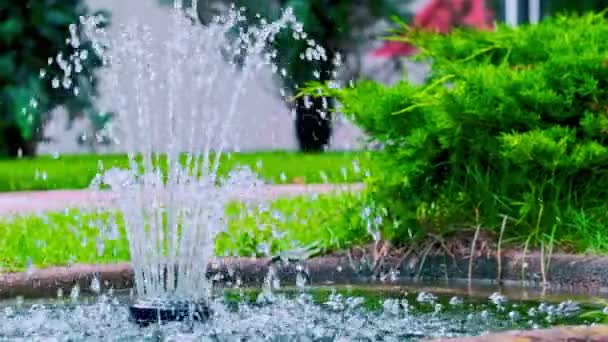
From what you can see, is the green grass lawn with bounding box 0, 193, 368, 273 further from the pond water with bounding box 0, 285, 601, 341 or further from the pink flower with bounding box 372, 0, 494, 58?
the pink flower with bounding box 372, 0, 494, 58

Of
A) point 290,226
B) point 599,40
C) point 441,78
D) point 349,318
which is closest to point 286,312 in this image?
point 349,318

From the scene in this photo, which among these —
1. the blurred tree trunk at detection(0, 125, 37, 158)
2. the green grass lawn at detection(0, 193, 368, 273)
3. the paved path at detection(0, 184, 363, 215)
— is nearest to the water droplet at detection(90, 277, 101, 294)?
the green grass lawn at detection(0, 193, 368, 273)

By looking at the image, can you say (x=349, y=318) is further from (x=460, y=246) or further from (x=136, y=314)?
(x=460, y=246)

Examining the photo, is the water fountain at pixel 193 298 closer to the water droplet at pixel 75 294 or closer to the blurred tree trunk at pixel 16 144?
the water droplet at pixel 75 294

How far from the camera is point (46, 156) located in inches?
561

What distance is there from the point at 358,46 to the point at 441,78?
9.58m

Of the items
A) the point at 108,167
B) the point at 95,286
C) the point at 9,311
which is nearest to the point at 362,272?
the point at 95,286

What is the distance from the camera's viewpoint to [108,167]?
38.0 ft

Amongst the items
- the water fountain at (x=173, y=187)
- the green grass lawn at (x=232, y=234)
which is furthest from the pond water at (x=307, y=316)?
the green grass lawn at (x=232, y=234)

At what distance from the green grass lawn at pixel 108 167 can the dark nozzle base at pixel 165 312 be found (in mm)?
4873

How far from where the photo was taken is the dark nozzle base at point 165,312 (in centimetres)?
399

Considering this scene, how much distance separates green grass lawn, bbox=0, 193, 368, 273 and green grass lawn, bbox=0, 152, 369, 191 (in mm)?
1610

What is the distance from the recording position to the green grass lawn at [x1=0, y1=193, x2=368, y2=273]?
5.42 m

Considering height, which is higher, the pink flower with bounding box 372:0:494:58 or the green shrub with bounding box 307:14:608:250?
the pink flower with bounding box 372:0:494:58
